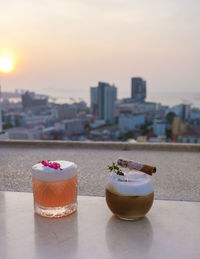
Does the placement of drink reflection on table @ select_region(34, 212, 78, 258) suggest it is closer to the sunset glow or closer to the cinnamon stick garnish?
the cinnamon stick garnish

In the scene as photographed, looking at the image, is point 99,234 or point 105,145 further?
point 105,145

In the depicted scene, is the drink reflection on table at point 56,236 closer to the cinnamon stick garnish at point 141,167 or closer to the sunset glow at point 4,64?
the cinnamon stick garnish at point 141,167

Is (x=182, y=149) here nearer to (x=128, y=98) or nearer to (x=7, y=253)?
(x=7, y=253)

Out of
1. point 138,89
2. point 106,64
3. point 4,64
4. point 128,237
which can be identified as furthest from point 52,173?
point 138,89

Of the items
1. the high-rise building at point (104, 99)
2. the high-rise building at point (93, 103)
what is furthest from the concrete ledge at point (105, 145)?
the high-rise building at point (93, 103)

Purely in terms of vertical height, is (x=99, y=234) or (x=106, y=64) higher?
(x=106, y=64)

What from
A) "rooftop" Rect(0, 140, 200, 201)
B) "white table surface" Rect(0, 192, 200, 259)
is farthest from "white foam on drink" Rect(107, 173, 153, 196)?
"rooftop" Rect(0, 140, 200, 201)

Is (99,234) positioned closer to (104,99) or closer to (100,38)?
(100,38)
